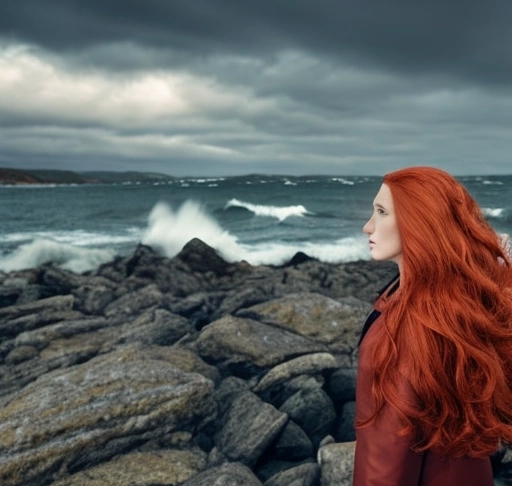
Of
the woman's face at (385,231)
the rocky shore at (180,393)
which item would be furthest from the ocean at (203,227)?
the woman's face at (385,231)

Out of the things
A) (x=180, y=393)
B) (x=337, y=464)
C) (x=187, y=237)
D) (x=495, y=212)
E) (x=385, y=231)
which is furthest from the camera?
(x=495, y=212)

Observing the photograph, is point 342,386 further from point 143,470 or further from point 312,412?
point 143,470

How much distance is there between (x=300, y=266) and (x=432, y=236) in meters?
15.9

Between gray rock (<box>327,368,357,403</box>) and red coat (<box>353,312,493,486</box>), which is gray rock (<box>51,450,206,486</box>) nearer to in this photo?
gray rock (<box>327,368,357,403</box>)

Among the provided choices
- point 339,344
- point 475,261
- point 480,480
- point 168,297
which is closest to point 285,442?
point 339,344

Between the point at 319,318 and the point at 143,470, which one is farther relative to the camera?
the point at 319,318

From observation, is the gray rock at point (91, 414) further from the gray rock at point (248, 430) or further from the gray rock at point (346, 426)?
the gray rock at point (346, 426)

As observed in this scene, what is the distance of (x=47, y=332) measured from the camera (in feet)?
35.4

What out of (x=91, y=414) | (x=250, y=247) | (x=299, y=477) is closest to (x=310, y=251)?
(x=250, y=247)

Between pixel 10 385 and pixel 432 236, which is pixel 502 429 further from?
pixel 10 385

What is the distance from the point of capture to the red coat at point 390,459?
1930mm

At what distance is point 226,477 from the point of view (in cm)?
528

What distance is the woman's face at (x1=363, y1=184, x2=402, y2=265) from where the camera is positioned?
2.12m

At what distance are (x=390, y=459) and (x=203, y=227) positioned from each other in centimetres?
4024
